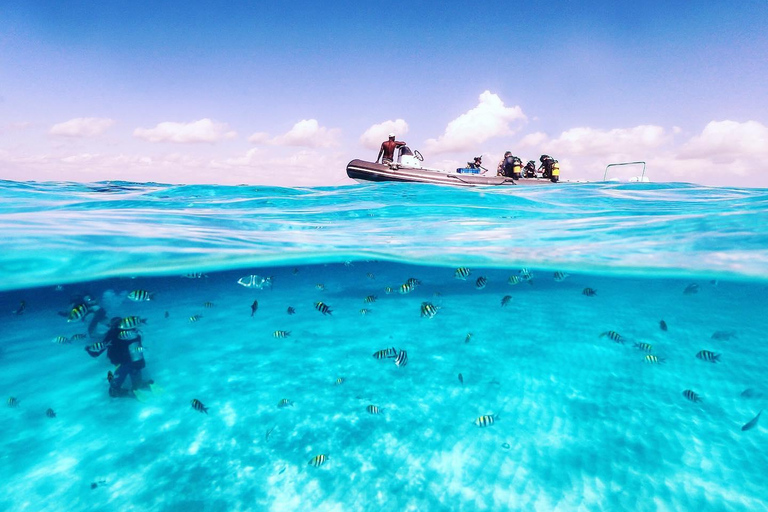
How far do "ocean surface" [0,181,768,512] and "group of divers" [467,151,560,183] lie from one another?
378cm

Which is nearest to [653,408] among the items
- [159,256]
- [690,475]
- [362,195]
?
[690,475]

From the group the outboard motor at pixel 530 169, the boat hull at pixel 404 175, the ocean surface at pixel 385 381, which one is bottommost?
the ocean surface at pixel 385 381

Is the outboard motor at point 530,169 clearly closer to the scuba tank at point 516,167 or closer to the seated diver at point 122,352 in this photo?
the scuba tank at point 516,167

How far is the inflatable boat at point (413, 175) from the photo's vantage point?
1933 centimetres

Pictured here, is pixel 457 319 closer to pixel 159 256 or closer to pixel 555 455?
pixel 555 455

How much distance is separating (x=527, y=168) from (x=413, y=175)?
7.39 metres

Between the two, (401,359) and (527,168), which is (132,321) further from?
(527,168)

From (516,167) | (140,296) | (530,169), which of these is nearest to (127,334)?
(140,296)

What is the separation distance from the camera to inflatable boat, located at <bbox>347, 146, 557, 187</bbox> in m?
19.3

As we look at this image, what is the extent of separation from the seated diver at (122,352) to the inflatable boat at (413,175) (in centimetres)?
1341

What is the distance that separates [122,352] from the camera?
27.9 ft

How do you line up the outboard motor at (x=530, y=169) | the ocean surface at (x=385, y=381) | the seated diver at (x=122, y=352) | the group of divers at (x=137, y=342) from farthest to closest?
the outboard motor at (x=530, y=169) < the seated diver at (x=122, y=352) < the ocean surface at (x=385, y=381) < the group of divers at (x=137, y=342)

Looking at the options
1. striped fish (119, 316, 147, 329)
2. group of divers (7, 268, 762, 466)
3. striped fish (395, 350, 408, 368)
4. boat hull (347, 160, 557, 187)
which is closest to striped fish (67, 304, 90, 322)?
group of divers (7, 268, 762, 466)

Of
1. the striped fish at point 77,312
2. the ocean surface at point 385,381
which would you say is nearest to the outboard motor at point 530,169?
A: the ocean surface at point 385,381
